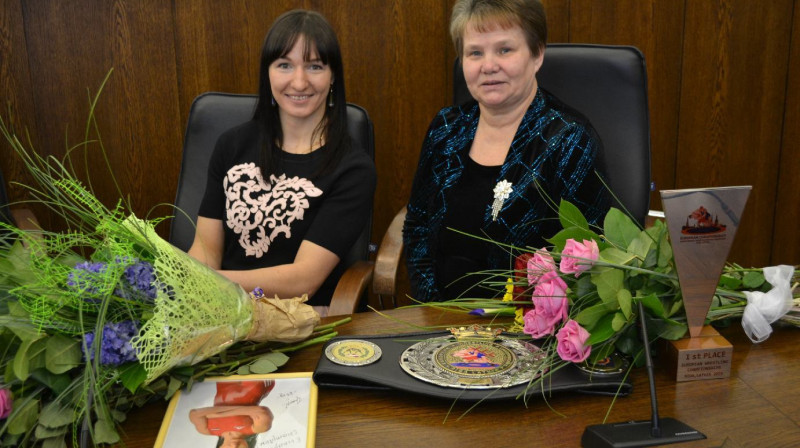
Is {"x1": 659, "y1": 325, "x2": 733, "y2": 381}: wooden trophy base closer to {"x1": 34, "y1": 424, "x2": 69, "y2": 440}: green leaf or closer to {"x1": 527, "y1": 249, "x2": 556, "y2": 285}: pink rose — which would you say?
{"x1": 527, "y1": 249, "x2": 556, "y2": 285}: pink rose

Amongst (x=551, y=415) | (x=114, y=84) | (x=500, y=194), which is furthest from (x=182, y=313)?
(x=114, y=84)

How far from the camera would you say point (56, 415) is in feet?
3.10

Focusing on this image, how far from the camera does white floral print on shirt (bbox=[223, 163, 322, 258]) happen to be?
1.90 metres

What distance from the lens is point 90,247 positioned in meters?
1.04

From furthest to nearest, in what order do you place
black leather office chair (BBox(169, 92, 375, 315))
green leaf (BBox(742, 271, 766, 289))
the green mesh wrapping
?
1. black leather office chair (BBox(169, 92, 375, 315))
2. green leaf (BBox(742, 271, 766, 289))
3. the green mesh wrapping

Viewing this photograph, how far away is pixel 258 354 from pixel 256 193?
0.82 metres

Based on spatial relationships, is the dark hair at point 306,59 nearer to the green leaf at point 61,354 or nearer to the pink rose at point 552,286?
the pink rose at point 552,286

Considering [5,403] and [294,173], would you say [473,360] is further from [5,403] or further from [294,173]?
[294,173]

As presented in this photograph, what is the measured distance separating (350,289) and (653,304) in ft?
2.62

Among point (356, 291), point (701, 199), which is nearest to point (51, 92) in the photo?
point (356, 291)

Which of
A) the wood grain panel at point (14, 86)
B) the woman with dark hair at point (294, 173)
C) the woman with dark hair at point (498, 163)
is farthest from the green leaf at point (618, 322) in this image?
the wood grain panel at point (14, 86)

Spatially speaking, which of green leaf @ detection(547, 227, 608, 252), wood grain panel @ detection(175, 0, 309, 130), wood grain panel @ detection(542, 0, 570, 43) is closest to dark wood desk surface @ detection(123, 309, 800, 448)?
green leaf @ detection(547, 227, 608, 252)

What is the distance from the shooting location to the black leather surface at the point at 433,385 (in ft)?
3.42

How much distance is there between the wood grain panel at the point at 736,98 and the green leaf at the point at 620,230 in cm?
201
